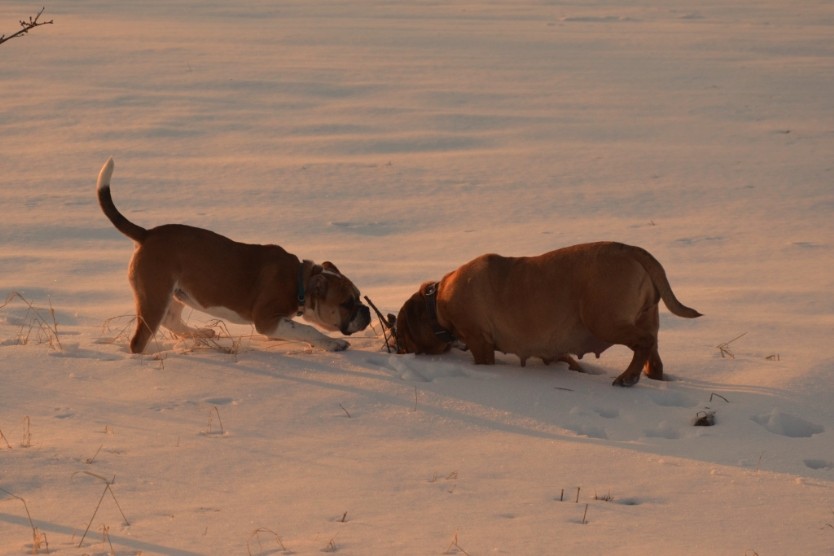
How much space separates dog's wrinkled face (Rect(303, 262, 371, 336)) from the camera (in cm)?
753

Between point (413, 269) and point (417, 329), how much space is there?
273 centimetres

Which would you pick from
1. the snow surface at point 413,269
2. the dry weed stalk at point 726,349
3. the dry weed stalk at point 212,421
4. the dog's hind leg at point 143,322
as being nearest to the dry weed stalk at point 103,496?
the snow surface at point 413,269

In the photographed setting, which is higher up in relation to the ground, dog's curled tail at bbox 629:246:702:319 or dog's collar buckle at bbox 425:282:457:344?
dog's curled tail at bbox 629:246:702:319

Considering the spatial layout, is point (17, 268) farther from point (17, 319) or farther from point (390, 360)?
point (390, 360)

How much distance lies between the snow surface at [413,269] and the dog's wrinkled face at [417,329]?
0.48ft

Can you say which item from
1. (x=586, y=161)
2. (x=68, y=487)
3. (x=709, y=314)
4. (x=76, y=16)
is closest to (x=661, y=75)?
(x=586, y=161)

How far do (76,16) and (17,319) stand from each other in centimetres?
1886

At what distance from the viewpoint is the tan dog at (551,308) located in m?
6.82

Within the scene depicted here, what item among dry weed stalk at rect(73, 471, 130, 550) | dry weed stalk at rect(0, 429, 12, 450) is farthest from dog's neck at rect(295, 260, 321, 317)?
dry weed stalk at rect(73, 471, 130, 550)

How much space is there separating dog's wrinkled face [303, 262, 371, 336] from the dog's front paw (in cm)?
18

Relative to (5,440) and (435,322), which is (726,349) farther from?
(5,440)

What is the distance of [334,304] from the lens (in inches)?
298

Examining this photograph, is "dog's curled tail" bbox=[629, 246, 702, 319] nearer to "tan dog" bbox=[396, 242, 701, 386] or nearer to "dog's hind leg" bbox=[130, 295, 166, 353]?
"tan dog" bbox=[396, 242, 701, 386]

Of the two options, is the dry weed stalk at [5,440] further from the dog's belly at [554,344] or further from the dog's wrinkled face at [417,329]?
the dog's belly at [554,344]
